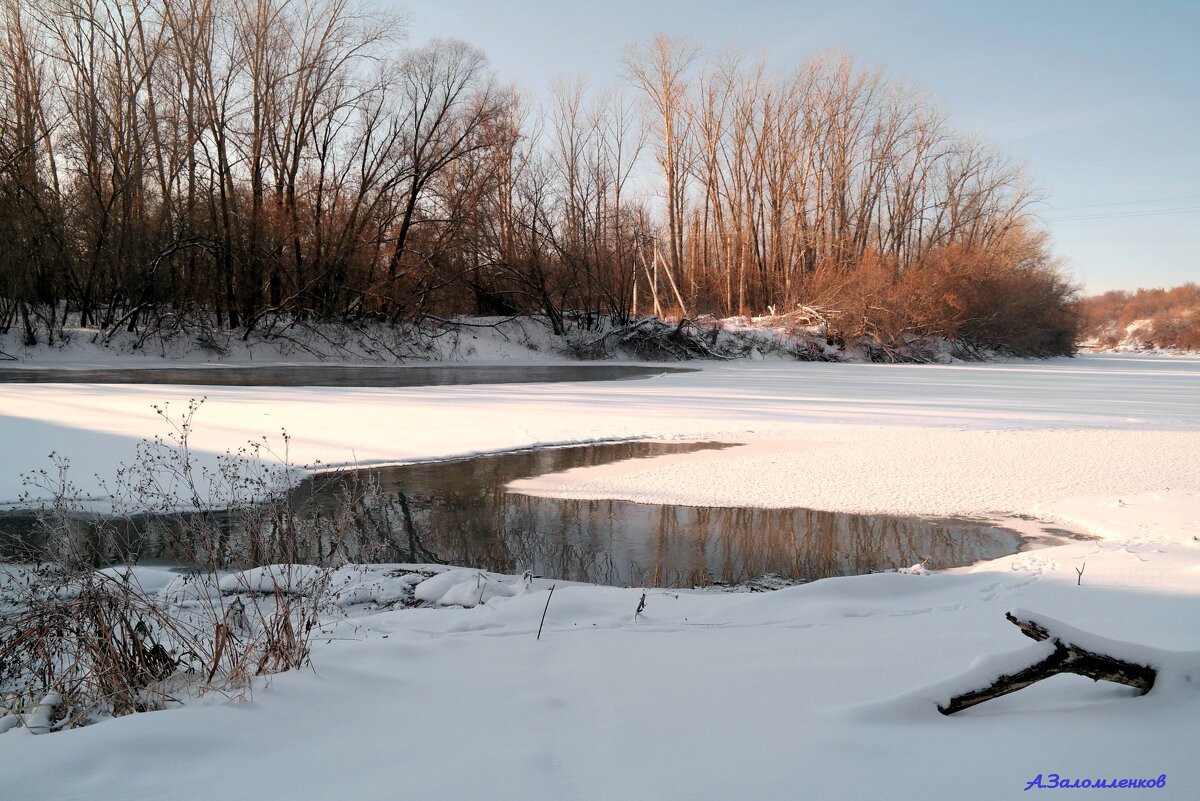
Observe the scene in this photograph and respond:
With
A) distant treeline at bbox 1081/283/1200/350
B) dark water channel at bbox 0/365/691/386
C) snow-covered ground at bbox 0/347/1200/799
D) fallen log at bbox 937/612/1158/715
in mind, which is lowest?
snow-covered ground at bbox 0/347/1200/799

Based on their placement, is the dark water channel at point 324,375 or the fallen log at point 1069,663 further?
the dark water channel at point 324,375

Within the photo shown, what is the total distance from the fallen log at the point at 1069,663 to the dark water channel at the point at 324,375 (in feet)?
57.1

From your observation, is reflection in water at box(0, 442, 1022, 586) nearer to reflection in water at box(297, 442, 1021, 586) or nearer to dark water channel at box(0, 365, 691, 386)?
reflection in water at box(297, 442, 1021, 586)

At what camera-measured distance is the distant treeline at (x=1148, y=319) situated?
60781 mm

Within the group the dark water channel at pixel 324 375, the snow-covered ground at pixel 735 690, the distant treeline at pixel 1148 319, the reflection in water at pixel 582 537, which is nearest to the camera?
the snow-covered ground at pixel 735 690

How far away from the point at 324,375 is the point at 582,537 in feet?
56.8

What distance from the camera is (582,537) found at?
6.04m

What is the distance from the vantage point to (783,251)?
132 feet

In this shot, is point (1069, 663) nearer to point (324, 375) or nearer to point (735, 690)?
point (735, 690)

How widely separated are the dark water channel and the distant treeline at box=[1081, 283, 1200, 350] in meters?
37.4

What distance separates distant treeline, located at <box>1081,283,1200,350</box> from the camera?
2393 inches

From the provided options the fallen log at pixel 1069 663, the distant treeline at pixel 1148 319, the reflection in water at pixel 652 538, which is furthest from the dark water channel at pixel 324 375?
the distant treeline at pixel 1148 319

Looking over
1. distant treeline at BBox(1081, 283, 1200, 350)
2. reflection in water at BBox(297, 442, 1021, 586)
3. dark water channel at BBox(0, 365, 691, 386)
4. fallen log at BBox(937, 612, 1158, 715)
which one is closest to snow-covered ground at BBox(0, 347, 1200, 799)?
fallen log at BBox(937, 612, 1158, 715)

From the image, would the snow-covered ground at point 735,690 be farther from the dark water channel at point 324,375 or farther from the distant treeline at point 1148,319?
the distant treeline at point 1148,319
